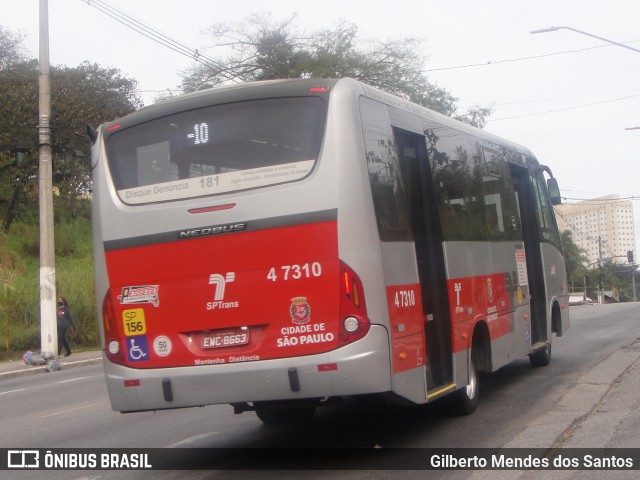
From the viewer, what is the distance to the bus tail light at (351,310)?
7.10 m

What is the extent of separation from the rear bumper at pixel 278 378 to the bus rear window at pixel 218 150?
153cm

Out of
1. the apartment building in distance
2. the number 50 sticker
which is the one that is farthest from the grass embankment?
the apartment building in distance

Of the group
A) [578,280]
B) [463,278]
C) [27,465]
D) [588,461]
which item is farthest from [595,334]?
[578,280]

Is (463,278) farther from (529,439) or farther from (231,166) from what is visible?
(231,166)

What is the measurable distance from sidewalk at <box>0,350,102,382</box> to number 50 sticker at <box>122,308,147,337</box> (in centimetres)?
1354

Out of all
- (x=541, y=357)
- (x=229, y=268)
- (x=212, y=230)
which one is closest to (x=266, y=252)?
(x=229, y=268)

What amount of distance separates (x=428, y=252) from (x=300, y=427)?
8.60ft

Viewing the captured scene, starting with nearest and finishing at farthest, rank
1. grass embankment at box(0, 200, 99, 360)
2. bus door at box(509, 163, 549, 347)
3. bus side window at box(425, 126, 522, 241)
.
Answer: bus side window at box(425, 126, 522, 241) < bus door at box(509, 163, 549, 347) < grass embankment at box(0, 200, 99, 360)

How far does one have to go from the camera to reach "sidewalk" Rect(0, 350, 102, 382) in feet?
66.8

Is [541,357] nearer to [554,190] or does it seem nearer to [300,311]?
[554,190]

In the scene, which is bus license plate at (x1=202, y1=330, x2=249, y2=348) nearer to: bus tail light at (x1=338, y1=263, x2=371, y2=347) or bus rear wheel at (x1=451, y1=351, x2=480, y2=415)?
bus tail light at (x1=338, y1=263, x2=371, y2=347)

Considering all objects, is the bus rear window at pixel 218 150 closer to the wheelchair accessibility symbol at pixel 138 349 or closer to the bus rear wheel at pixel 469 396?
the wheelchair accessibility symbol at pixel 138 349

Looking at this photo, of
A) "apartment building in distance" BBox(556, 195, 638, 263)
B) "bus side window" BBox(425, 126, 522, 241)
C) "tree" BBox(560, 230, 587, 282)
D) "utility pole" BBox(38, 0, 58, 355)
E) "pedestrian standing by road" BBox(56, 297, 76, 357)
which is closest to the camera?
"bus side window" BBox(425, 126, 522, 241)

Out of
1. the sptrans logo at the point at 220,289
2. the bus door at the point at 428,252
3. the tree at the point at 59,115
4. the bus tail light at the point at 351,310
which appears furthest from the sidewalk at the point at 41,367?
the bus tail light at the point at 351,310
